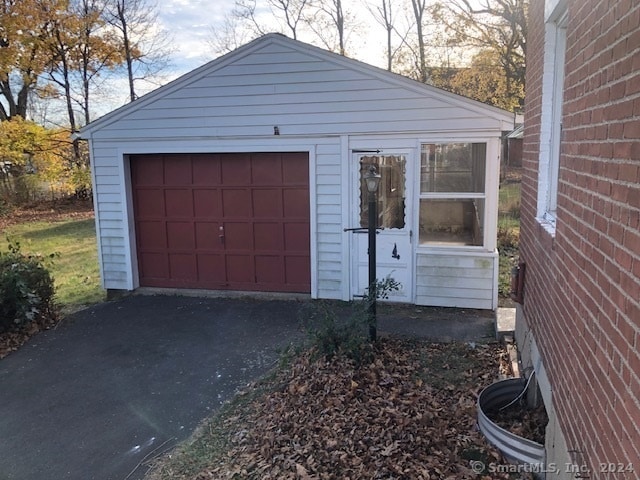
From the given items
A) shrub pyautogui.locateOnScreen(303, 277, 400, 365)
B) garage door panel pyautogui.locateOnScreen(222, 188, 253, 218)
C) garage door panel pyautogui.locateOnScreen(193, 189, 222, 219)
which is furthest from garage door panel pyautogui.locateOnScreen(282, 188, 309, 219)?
shrub pyautogui.locateOnScreen(303, 277, 400, 365)

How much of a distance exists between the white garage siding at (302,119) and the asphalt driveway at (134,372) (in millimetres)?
1147

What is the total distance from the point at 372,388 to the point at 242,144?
451cm

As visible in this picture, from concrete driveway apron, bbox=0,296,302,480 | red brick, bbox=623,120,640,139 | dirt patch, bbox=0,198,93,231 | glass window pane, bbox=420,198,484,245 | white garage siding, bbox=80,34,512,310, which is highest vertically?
white garage siding, bbox=80,34,512,310

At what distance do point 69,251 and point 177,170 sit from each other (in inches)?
270

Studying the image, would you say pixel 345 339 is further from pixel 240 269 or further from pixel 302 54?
pixel 302 54

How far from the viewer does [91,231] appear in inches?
637

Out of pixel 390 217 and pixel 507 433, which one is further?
pixel 390 217

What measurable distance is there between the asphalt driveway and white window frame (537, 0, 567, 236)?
7.53 ft

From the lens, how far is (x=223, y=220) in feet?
26.4

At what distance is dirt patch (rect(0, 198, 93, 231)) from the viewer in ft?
61.5

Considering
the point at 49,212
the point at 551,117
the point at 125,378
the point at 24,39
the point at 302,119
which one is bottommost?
the point at 125,378

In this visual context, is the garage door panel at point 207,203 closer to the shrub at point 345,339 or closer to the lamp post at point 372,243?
the lamp post at point 372,243

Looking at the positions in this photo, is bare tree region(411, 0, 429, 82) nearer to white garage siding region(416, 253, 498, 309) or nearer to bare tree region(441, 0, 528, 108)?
bare tree region(441, 0, 528, 108)

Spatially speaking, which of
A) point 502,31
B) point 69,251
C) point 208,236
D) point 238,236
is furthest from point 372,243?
point 502,31
